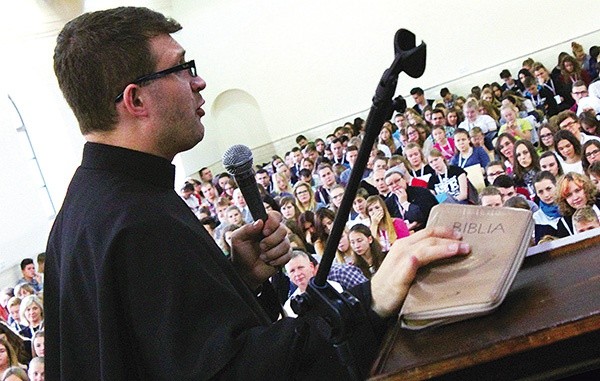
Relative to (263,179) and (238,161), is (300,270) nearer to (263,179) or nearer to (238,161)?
(238,161)

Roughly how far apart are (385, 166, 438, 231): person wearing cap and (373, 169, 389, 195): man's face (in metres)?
0.22

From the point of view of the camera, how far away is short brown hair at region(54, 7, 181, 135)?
4.39ft

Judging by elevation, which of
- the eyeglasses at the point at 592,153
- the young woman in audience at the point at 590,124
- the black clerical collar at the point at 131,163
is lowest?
the eyeglasses at the point at 592,153

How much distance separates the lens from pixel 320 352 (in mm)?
1154

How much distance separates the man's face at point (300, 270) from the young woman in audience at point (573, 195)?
5.50 ft

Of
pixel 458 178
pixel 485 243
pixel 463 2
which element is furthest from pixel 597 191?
pixel 463 2

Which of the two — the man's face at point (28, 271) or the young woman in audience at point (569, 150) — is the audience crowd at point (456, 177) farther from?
the man's face at point (28, 271)

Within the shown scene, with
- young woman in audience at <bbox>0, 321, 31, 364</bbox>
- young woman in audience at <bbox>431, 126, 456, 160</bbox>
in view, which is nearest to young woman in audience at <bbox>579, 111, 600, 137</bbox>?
young woman in audience at <bbox>431, 126, 456, 160</bbox>

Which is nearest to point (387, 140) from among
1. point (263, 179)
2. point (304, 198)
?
point (263, 179)

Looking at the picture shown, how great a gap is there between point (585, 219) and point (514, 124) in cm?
419

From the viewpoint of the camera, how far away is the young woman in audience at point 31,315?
6434 mm

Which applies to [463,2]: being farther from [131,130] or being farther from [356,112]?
[131,130]

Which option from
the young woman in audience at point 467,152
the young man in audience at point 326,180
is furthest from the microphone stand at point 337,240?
the young man in audience at point 326,180

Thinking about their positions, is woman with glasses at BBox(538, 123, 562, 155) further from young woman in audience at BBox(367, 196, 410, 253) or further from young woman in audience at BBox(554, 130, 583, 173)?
young woman in audience at BBox(367, 196, 410, 253)
